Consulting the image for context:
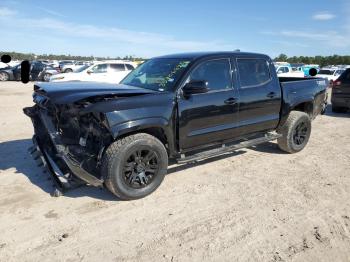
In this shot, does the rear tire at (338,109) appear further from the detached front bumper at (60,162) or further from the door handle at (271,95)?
the detached front bumper at (60,162)

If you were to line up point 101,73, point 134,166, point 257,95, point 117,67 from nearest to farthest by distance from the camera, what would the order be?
point 134,166 < point 257,95 < point 101,73 < point 117,67

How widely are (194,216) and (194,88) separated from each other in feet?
5.55

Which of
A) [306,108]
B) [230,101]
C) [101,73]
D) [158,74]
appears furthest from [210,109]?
[101,73]

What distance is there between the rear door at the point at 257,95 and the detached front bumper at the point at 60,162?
8.77ft

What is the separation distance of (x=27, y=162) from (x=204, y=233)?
3617 millimetres

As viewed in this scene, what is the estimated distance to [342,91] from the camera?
12086mm

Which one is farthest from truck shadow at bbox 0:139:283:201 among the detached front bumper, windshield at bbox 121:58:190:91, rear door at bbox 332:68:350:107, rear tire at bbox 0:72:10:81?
rear tire at bbox 0:72:10:81

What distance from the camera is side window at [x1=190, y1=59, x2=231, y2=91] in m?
5.25

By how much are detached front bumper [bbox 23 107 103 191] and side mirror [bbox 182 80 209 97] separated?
1.66m

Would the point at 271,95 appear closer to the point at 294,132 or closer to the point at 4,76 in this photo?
the point at 294,132

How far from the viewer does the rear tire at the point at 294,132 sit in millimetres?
6691

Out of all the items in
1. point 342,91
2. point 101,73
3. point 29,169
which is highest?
point 101,73

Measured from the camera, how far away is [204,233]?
3.81 metres

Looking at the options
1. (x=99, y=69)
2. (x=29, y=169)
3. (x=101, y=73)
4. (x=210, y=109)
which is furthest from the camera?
(x=99, y=69)
